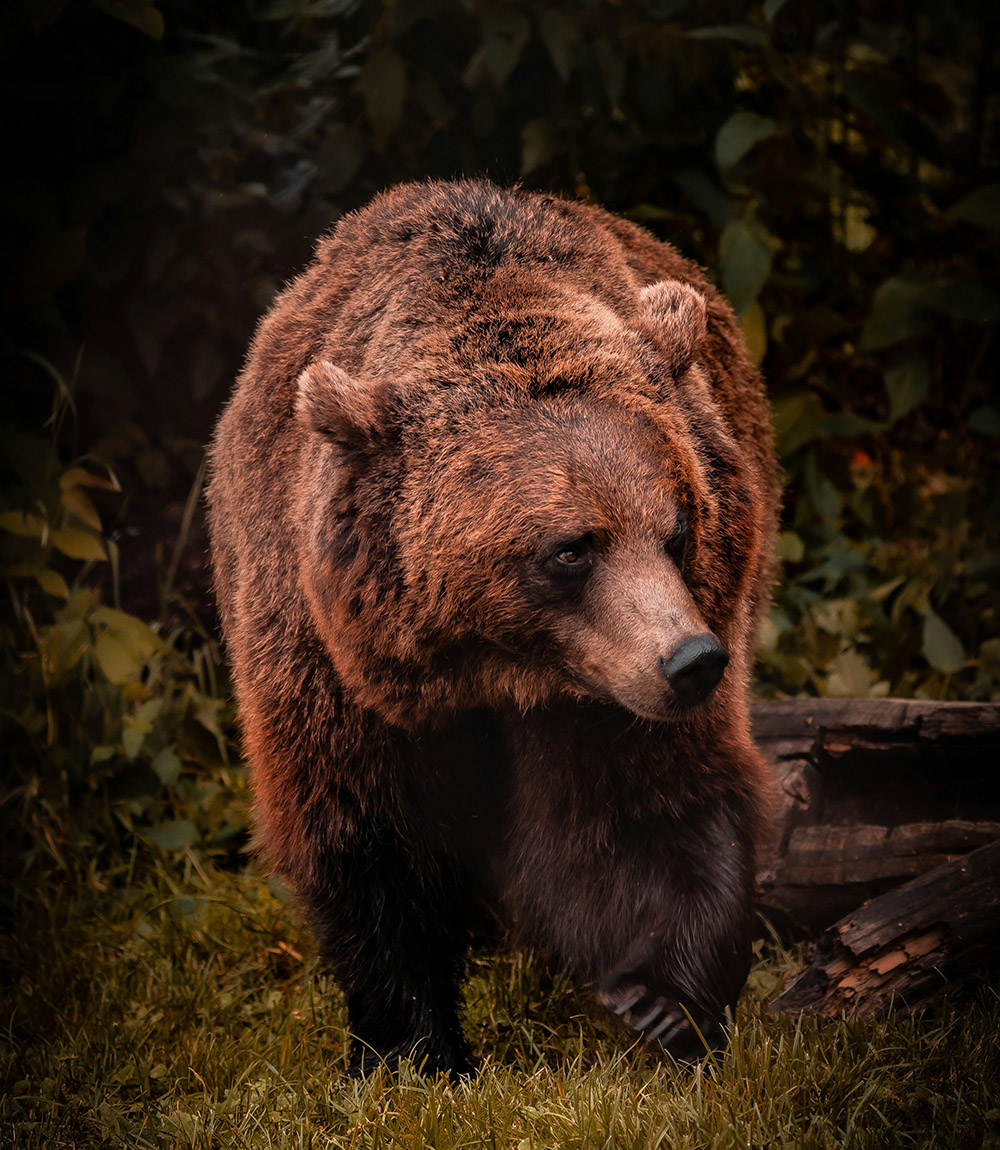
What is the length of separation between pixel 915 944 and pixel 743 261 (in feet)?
10.7

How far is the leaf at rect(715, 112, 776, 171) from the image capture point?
538cm

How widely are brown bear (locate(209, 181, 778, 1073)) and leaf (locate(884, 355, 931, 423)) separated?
248 cm

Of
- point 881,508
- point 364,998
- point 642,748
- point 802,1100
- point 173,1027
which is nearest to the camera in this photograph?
point 802,1100

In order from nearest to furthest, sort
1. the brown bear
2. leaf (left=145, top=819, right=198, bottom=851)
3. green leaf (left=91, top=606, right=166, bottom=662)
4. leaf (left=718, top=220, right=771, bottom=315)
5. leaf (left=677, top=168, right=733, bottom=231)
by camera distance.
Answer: the brown bear
leaf (left=145, top=819, right=198, bottom=851)
green leaf (left=91, top=606, right=166, bottom=662)
leaf (left=718, top=220, right=771, bottom=315)
leaf (left=677, top=168, right=733, bottom=231)

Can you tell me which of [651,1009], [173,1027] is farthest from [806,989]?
[173,1027]

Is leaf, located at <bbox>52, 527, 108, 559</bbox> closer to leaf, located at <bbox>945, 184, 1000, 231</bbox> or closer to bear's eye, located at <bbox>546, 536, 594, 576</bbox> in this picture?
bear's eye, located at <bbox>546, 536, 594, 576</bbox>

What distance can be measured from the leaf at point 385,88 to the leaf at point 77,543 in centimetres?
212

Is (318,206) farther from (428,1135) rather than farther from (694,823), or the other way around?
(428,1135)

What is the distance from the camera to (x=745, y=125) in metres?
5.49

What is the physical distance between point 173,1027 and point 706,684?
2.24 meters

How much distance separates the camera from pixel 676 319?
333 centimetres

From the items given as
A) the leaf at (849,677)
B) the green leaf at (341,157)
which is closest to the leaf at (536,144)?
the green leaf at (341,157)

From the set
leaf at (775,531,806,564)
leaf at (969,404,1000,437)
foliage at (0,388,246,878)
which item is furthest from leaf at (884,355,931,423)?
foliage at (0,388,246,878)

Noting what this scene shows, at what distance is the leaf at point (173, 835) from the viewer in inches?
191
